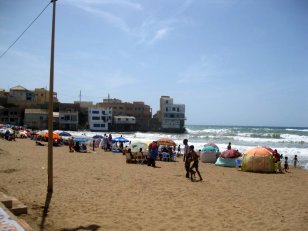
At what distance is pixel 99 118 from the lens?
77.8 meters

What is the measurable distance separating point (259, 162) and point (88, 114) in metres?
65.7

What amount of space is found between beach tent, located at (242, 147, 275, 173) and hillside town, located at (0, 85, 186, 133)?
60.3m

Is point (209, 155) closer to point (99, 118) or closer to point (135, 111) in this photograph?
point (99, 118)

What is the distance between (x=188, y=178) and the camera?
13664 millimetres

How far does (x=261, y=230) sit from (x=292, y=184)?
7.83 metres

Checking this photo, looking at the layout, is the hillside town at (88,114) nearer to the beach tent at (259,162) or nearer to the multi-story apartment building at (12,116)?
the multi-story apartment building at (12,116)

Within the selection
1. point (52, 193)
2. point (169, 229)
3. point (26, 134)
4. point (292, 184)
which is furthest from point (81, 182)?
point (26, 134)

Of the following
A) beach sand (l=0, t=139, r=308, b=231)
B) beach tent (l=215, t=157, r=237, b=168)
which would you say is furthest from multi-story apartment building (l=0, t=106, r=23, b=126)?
beach sand (l=0, t=139, r=308, b=231)

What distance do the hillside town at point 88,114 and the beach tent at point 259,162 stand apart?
60.3m

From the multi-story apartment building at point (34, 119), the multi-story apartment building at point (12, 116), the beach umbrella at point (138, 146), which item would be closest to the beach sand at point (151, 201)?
the beach umbrella at point (138, 146)

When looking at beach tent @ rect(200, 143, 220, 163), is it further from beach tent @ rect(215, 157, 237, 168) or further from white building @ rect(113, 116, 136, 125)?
white building @ rect(113, 116, 136, 125)

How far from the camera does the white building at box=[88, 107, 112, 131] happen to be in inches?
3049

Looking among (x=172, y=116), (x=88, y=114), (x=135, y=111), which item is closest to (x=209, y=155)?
(x=88, y=114)

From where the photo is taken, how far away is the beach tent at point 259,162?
1714 centimetres
